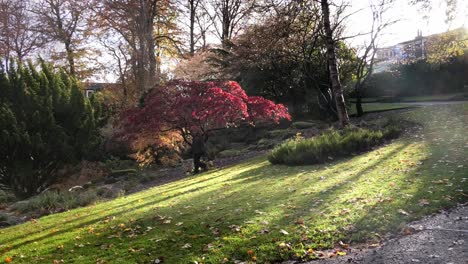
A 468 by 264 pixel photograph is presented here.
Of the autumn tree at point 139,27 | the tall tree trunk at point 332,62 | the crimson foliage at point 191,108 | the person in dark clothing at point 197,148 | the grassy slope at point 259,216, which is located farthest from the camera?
the autumn tree at point 139,27

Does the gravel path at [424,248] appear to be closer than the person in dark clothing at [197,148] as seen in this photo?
Yes

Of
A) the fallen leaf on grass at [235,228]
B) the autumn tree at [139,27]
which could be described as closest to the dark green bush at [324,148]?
the fallen leaf on grass at [235,228]

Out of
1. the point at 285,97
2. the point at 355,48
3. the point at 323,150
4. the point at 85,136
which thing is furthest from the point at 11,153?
the point at 355,48

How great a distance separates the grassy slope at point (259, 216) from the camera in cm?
470

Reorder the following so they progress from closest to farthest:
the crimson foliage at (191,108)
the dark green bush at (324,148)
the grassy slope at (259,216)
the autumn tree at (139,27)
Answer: the grassy slope at (259,216) → the dark green bush at (324,148) → the crimson foliage at (191,108) → the autumn tree at (139,27)

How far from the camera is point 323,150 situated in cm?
1020

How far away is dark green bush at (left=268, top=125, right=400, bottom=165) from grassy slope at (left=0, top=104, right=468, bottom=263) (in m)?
1.17

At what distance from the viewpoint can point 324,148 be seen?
10234 millimetres

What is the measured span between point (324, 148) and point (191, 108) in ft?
13.5

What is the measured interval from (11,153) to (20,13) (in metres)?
18.2

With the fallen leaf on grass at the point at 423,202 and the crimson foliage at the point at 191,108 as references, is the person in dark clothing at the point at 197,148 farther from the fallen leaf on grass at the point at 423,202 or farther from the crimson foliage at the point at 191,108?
the fallen leaf on grass at the point at 423,202

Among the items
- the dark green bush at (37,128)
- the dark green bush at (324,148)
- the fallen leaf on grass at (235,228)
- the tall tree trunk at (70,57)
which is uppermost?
the tall tree trunk at (70,57)

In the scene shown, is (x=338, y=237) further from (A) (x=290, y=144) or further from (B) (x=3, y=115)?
(B) (x=3, y=115)

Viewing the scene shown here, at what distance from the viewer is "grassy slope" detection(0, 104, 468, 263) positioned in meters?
4.70
